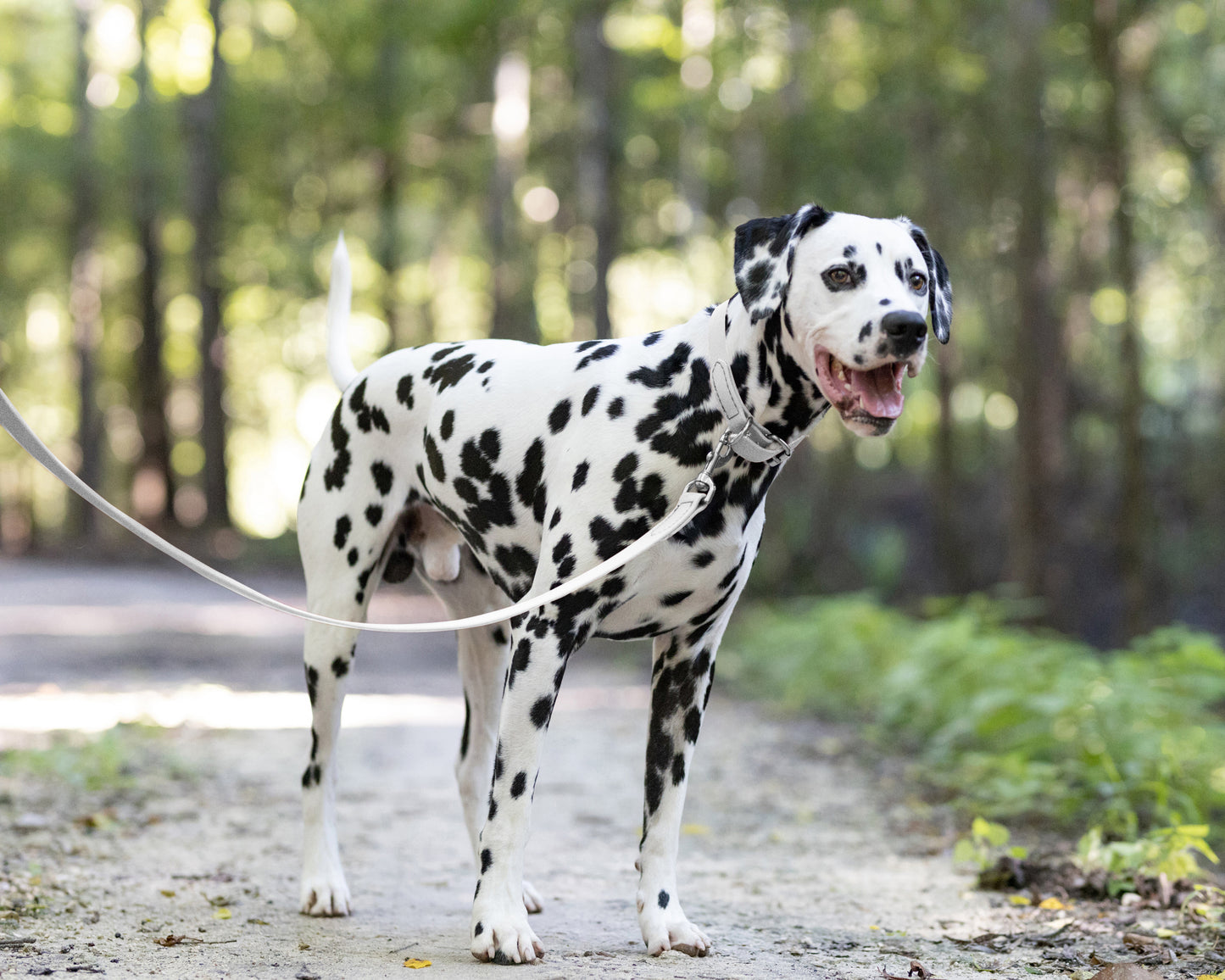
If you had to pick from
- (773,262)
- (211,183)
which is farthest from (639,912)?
(211,183)

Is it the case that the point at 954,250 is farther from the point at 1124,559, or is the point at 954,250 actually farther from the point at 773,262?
the point at 773,262

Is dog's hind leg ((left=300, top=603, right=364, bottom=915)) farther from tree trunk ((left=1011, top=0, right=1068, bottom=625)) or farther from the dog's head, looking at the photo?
tree trunk ((left=1011, top=0, right=1068, bottom=625))

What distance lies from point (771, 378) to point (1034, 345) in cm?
866

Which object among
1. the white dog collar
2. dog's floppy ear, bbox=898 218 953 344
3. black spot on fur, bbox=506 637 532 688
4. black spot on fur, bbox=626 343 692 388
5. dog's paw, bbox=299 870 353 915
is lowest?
dog's paw, bbox=299 870 353 915

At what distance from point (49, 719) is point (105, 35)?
2828 cm

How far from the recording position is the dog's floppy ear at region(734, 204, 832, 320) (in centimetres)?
374

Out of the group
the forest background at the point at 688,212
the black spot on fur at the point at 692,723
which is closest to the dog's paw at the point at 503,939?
the black spot on fur at the point at 692,723

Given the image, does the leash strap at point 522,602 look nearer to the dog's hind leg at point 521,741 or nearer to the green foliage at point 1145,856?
the dog's hind leg at point 521,741

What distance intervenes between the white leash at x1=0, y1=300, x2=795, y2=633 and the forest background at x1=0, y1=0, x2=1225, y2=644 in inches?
331

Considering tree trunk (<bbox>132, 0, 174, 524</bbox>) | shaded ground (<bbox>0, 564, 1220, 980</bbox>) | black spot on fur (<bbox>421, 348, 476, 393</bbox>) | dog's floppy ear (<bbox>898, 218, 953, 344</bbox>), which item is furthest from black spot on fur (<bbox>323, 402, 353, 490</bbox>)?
tree trunk (<bbox>132, 0, 174, 524</bbox>)

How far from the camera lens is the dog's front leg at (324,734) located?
473 cm

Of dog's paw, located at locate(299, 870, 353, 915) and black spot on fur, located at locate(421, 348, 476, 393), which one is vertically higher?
black spot on fur, located at locate(421, 348, 476, 393)

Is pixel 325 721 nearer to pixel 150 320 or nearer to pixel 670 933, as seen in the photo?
pixel 670 933

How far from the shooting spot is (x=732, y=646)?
14.7 meters
